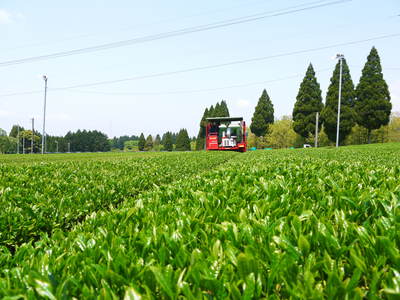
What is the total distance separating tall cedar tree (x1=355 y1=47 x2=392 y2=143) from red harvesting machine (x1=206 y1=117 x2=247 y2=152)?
28155 mm

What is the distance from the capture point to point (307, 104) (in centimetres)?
4966

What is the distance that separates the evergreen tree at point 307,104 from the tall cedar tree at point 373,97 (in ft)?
23.5

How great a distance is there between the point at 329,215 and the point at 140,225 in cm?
159

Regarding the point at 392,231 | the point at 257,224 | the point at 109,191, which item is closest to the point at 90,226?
the point at 257,224

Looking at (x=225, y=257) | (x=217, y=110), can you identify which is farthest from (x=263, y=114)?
(x=225, y=257)

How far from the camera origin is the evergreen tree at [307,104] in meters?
49.6

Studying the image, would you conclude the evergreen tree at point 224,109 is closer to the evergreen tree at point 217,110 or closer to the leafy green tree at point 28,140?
the evergreen tree at point 217,110

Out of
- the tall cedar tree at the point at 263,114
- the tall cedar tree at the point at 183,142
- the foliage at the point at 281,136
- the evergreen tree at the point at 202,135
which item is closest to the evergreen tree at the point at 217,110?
the evergreen tree at the point at 202,135

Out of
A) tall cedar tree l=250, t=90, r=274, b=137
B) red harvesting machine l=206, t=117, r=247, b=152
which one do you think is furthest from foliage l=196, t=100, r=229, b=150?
red harvesting machine l=206, t=117, r=247, b=152

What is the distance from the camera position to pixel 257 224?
6.08ft

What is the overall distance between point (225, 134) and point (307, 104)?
29721 millimetres

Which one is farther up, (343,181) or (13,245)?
(343,181)

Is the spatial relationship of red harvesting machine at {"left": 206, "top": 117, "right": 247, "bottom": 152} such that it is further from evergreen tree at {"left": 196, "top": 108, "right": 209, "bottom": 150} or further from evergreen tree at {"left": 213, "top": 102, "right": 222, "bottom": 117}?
evergreen tree at {"left": 213, "top": 102, "right": 222, "bottom": 117}

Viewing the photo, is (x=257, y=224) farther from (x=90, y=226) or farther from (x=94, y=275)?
(x=90, y=226)
